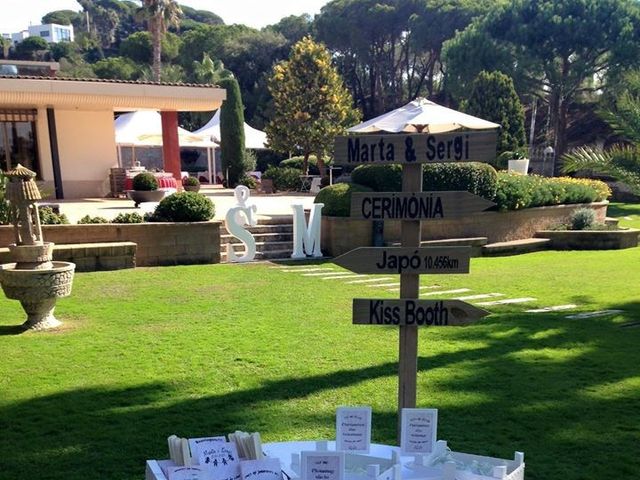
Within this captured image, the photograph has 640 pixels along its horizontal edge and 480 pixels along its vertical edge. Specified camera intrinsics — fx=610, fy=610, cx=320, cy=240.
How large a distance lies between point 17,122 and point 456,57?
79.5 feet

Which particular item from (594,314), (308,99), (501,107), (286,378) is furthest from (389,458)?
(501,107)

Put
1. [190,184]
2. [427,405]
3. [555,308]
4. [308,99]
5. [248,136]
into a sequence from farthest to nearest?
[248,136]
[308,99]
[190,184]
[555,308]
[427,405]

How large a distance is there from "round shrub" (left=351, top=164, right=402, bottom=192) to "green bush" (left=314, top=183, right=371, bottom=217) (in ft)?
1.24

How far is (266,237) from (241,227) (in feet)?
4.43

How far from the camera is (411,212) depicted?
11.5 feet

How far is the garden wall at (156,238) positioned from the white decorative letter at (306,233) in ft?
5.43

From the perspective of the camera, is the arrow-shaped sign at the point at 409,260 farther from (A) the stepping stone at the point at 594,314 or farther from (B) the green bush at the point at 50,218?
(B) the green bush at the point at 50,218

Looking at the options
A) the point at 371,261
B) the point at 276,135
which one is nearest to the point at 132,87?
Answer: the point at 276,135

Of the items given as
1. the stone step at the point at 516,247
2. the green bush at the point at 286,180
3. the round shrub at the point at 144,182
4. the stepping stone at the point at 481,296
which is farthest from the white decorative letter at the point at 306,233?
the green bush at the point at 286,180

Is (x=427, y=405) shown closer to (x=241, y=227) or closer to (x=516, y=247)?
(x=241, y=227)

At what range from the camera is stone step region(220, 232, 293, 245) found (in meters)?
13.3

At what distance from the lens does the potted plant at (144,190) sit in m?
16.6

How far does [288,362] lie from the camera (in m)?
6.17

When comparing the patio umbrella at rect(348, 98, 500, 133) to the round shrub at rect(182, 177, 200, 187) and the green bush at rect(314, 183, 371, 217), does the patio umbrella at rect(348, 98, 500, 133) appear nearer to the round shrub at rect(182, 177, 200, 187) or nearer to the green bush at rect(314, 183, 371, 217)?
the green bush at rect(314, 183, 371, 217)
